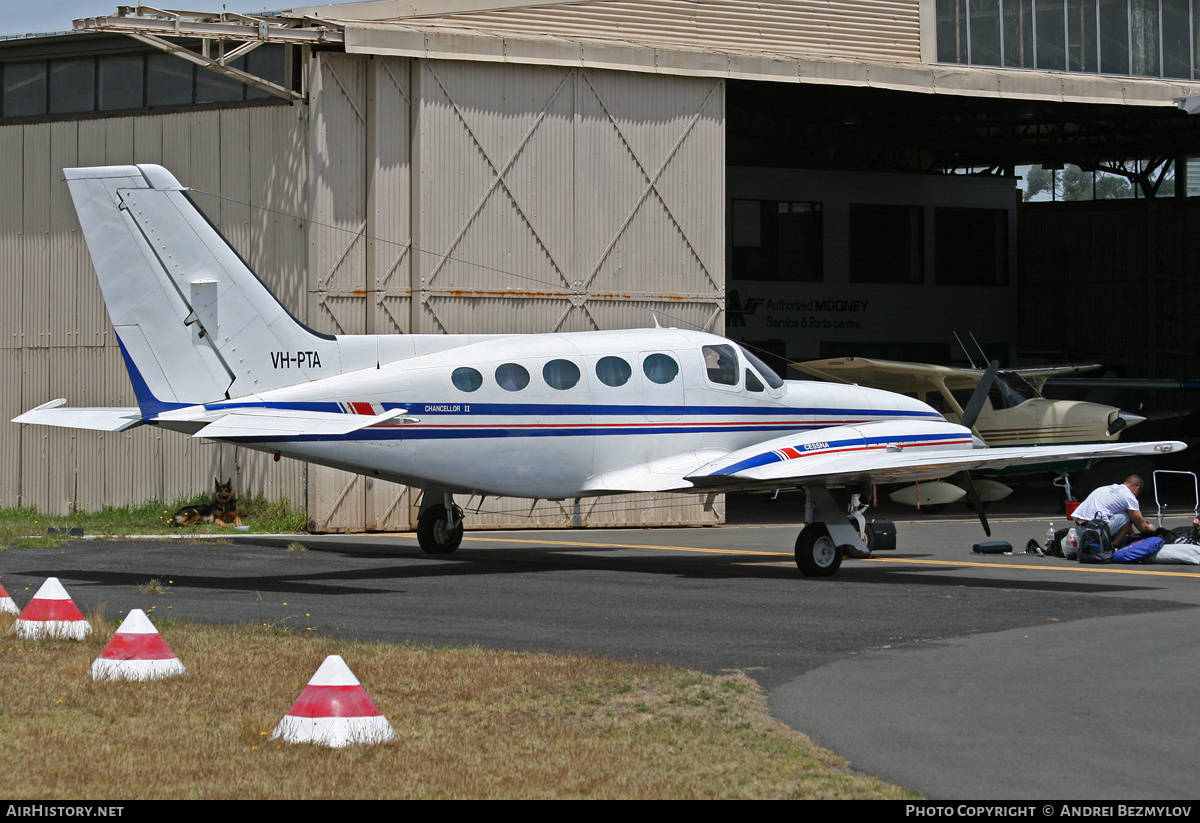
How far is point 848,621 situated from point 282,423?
21.5ft

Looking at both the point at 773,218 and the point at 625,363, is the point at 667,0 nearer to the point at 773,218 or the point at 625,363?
the point at 625,363

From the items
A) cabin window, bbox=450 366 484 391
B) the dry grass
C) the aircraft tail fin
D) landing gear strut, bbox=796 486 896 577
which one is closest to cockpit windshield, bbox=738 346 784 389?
landing gear strut, bbox=796 486 896 577

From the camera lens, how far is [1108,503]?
18219mm

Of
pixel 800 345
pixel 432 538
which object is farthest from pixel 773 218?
pixel 432 538

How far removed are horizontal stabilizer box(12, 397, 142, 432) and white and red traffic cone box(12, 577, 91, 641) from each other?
14.5 feet

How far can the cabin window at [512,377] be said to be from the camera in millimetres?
15961

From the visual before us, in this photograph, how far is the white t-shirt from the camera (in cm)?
1804

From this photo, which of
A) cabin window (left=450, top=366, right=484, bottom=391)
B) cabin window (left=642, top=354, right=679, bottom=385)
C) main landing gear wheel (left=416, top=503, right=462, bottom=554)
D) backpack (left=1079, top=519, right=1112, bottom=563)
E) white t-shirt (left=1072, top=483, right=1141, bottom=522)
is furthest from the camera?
main landing gear wheel (left=416, top=503, right=462, bottom=554)

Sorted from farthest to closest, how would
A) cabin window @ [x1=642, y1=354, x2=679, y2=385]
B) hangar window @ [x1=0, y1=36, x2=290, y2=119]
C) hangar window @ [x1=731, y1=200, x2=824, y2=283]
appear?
1. hangar window @ [x1=731, y1=200, x2=824, y2=283]
2. hangar window @ [x1=0, y1=36, x2=290, y2=119]
3. cabin window @ [x1=642, y1=354, x2=679, y2=385]

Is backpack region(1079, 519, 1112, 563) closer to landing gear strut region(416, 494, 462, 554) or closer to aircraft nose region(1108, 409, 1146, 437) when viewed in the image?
landing gear strut region(416, 494, 462, 554)

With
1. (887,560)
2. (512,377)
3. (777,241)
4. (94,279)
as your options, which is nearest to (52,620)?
(512,377)

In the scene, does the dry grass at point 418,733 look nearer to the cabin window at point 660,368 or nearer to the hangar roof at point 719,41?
the cabin window at point 660,368

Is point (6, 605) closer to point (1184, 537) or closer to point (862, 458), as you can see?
point (862, 458)

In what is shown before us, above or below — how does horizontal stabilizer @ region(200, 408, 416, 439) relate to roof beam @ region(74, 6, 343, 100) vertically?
below
